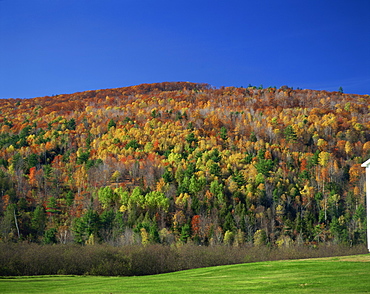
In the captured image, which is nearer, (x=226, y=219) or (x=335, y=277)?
(x=335, y=277)

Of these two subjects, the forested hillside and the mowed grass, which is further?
the forested hillside

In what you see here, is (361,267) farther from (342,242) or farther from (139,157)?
(139,157)

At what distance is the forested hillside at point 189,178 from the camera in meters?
105

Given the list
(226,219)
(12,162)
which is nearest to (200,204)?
(226,219)

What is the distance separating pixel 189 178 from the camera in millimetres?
132875

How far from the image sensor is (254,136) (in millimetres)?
164000

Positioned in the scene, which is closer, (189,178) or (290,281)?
(290,281)

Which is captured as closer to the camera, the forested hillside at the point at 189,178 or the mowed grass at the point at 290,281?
the mowed grass at the point at 290,281

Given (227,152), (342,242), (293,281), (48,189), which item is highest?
(227,152)

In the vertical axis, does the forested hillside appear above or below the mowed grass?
above

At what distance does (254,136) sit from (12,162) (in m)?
85.6

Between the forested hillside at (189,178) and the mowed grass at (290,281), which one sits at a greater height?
the forested hillside at (189,178)

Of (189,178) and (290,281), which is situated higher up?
(189,178)

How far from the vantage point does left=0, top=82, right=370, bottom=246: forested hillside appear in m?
105
